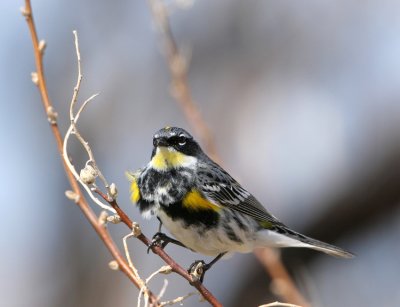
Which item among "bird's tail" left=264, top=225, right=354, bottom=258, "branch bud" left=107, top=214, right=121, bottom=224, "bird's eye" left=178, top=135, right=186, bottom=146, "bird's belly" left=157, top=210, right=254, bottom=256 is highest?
"bird's eye" left=178, top=135, right=186, bottom=146

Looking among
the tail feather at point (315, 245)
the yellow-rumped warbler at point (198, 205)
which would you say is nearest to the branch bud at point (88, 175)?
the yellow-rumped warbler at point (198, 205)

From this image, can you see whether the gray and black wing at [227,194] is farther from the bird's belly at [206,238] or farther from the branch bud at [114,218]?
the branch bud at [114,218]

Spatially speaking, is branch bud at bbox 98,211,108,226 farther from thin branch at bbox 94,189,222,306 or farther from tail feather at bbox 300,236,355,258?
tail feather at bbox 300,236,355,258

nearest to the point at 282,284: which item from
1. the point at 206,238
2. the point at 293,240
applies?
the point at 206,238

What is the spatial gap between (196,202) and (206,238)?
20 centimetres

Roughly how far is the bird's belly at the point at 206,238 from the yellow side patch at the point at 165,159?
0.31 m

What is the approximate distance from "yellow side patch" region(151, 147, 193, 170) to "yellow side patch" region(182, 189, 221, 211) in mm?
203

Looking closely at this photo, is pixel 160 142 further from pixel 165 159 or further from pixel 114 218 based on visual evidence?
pixel 114 218

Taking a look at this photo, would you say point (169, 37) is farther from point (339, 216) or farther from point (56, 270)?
point (56, 270)

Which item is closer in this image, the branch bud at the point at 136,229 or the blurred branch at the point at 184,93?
the branch bud at the point at 136,229

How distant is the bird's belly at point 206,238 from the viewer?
3843 millimetres

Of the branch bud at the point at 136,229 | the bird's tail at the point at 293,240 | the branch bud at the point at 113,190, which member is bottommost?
the bird's tail at the point at 293,240

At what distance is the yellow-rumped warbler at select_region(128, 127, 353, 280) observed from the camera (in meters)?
3.86

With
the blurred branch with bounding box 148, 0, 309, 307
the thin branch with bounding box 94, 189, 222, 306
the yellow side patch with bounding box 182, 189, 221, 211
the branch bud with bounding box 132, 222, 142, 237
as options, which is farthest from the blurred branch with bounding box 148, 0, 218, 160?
the branch bud with bounding box 132, 222, 142, 237
